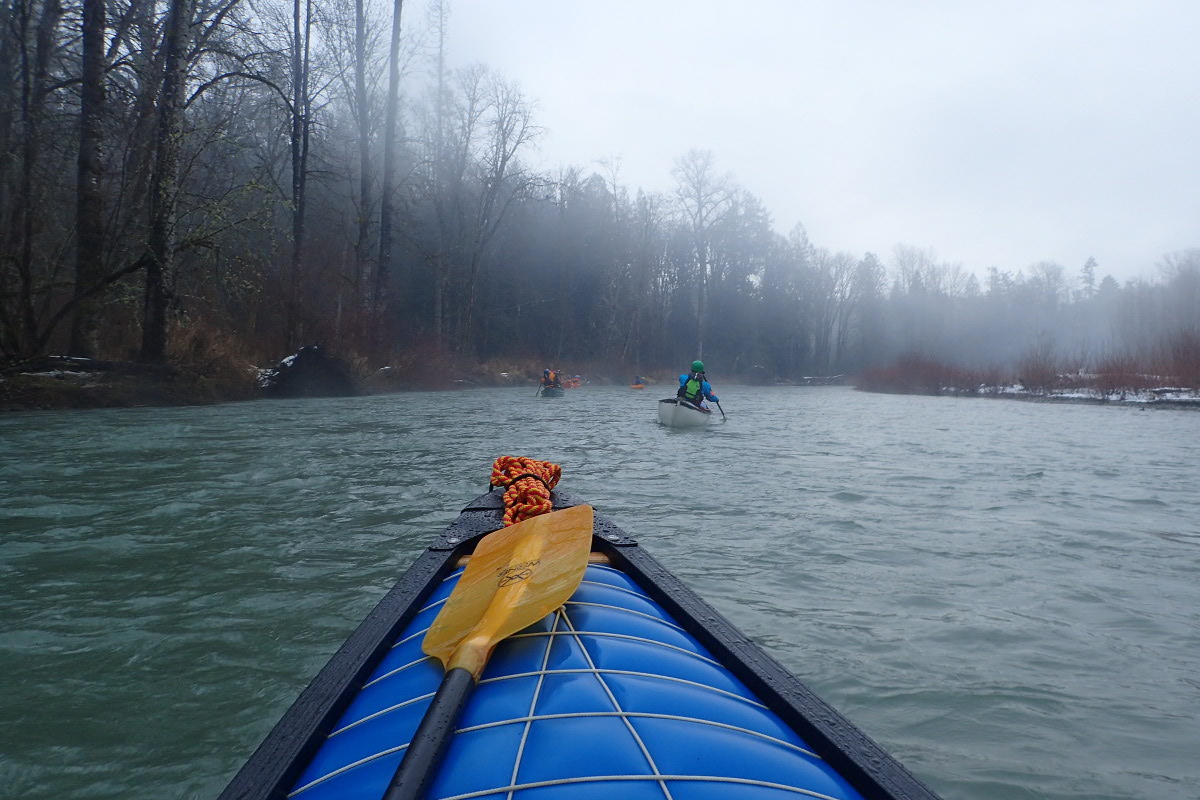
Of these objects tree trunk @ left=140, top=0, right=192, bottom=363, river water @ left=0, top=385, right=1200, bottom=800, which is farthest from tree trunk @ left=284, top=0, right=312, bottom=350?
river water @ left=0, top=385, right=1200, bottom=800

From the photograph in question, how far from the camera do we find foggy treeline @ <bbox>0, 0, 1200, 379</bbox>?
12.6 meters

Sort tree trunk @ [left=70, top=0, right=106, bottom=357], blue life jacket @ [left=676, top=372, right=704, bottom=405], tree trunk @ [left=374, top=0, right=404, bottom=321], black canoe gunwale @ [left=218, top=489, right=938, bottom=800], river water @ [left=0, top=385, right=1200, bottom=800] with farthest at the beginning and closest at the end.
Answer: tree trunk @ [left=374, top=0, right=404, bottom=321], blue life jacket @ [left=676, top=372, right=704, bottom=405], tree trunk @ [left=70, top=0, right=106, bottom=357], river water @ [left=0, top=385, right=1200, bottom=800], black canoe gunwale @ [left=218, top=489, right=938, bottom=800]

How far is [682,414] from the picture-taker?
13.3 m

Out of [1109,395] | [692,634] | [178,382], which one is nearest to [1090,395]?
[1109,395]

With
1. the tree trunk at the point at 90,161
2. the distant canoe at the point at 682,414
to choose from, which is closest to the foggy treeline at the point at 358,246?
the tree trunk at the point at 90,161

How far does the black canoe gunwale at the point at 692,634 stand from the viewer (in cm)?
143

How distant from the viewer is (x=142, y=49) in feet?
49.4

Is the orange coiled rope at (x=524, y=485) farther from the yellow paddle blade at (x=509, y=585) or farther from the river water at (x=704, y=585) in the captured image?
the river water at (x=704, y=585)

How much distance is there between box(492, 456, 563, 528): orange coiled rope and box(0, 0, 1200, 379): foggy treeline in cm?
1023

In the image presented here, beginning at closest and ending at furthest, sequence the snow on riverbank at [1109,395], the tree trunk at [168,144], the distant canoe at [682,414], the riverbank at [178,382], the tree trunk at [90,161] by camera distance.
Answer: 1. the riverbank at [178,382]
2. the tree trunk at [90,161]
3. the tree trunk at [168,144]
4. the distant canoe at [682,414]
5. the snow on riverbank at [1109,395]

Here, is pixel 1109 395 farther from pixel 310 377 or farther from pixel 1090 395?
pixel 310 377

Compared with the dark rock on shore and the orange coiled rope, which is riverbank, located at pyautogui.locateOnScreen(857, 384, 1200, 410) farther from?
the orange coiled rope

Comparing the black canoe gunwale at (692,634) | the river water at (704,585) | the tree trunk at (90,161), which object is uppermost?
the tree trunk at (90,161)

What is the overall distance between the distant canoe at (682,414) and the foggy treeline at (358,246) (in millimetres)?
7828
